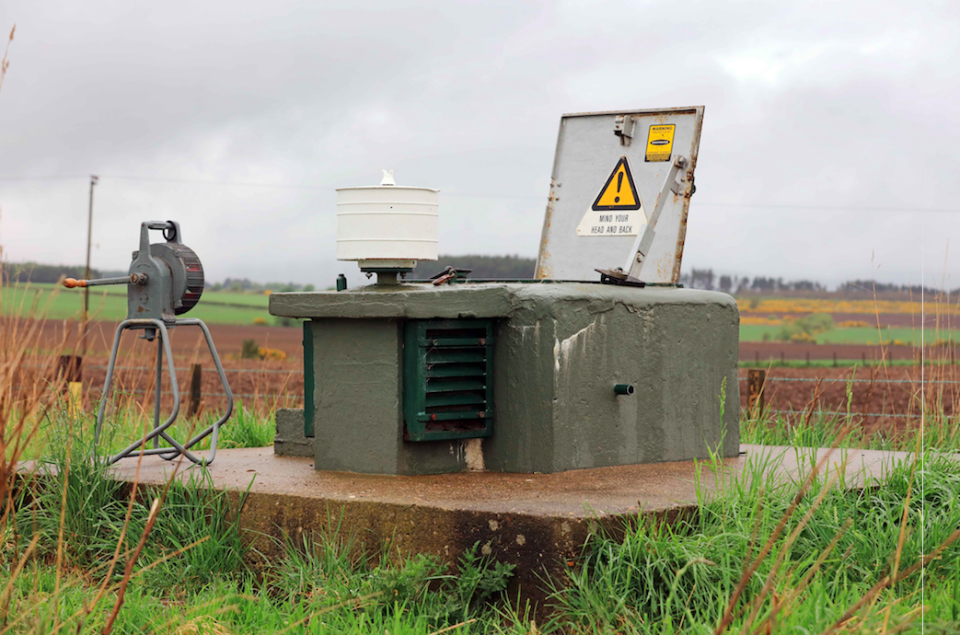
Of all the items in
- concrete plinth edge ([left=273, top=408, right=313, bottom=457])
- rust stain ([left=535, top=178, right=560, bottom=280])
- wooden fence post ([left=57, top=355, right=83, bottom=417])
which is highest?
rust stain ([left=535, top=178, right=560, bottom=280])

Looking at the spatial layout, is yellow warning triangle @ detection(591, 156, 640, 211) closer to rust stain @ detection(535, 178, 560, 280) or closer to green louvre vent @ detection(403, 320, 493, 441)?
rust stain @ detection(535, 178, 560, 280)

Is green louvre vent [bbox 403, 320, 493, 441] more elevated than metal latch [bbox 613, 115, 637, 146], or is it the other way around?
metal latch [bbox 613, 115, 637, 146]

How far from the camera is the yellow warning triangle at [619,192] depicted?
668 cm

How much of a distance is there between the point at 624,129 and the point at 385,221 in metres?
2.45

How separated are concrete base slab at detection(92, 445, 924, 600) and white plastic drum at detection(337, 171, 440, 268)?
1.22 meters

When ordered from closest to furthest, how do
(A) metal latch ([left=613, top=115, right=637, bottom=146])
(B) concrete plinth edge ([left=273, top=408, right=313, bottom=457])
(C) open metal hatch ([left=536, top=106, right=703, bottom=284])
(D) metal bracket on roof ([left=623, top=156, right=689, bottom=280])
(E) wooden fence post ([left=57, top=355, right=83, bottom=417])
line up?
(E) wooden fence post ([left=57, top=355, right=83, bottom=417]) < (B) concrete plinth edge ([left=273, top=408, right=313, bottom=457]) < (D) metal bracket on roof ([left=623, top=156, right=689, bottom=280]) < (C) open metal hatch ([left=536, top=106, right=703, bottom=284]) < (A) metal latch ([left=613, top=115, right=637, bottom=146])

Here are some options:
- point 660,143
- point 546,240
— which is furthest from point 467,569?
point 660,143

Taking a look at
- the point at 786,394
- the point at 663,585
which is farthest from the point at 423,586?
the point at 786,394

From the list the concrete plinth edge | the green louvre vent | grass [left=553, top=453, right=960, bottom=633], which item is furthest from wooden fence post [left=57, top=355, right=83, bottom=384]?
Result: grass [left=553, top=453, right=960, bottom=633]

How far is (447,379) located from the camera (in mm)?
5062

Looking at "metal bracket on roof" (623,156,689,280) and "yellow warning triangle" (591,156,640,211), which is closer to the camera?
"metal bracket on roof" (623,156,689,280)

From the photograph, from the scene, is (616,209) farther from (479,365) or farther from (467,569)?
(467,569)

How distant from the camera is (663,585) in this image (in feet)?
12.4

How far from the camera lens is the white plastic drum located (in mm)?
5066
